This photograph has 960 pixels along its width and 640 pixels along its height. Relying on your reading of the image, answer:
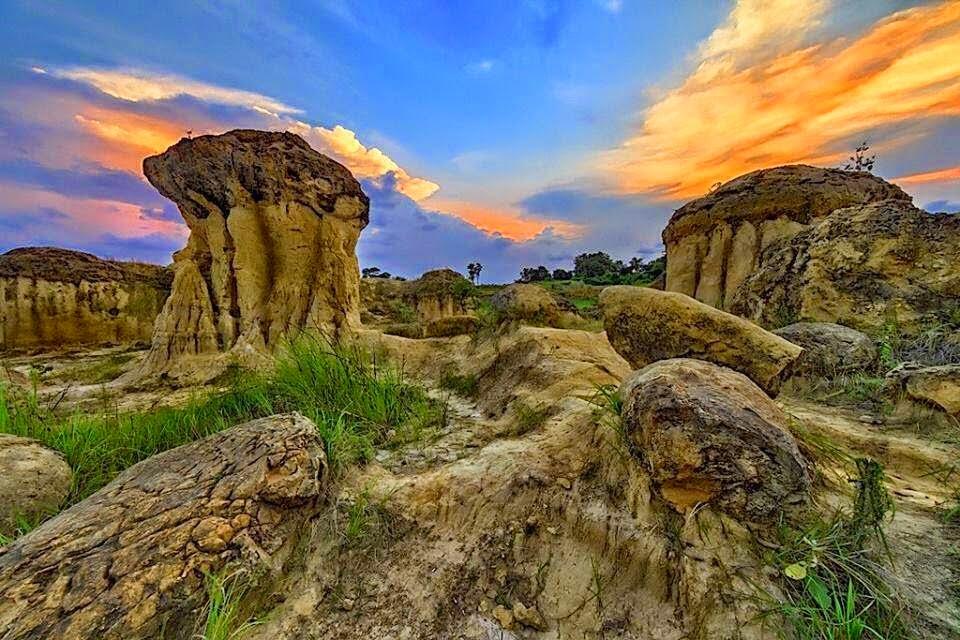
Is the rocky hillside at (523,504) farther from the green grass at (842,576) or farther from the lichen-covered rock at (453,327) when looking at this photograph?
the lichen-covered rock at (453,327)

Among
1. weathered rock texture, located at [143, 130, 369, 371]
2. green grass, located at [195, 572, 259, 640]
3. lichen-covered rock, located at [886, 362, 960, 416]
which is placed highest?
weathered rock texture, located at [143, 130, 369, 371]

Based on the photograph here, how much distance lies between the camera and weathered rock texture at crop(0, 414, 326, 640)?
59.6 inches

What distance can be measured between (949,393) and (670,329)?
75.5 inches

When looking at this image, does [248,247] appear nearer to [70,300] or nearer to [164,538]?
[164,538]

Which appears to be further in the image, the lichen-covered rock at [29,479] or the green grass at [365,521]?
the lichen-covered rock at [29,479]

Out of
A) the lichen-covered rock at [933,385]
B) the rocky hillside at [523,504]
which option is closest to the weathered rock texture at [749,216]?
the rocky hillside at [523,504]

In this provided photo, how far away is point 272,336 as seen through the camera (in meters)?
8.77

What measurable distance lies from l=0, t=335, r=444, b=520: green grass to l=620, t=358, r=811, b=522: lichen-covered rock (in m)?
1.74

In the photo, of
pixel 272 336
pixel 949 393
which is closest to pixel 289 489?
pixel 949 393

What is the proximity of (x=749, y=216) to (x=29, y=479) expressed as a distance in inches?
577

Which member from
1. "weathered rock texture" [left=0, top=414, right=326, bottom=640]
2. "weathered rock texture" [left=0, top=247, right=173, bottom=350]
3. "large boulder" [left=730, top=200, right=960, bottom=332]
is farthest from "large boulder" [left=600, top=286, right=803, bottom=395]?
"weathered rock texture" [left=0, top=247, right=173, bottom=350]

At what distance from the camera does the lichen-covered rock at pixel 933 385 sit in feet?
10.1

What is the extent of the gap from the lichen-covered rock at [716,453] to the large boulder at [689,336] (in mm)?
1236

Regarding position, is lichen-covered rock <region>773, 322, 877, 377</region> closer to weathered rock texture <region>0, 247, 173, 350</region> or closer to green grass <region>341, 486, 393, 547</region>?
green grass <region>341, 486, 393, 547</region>
